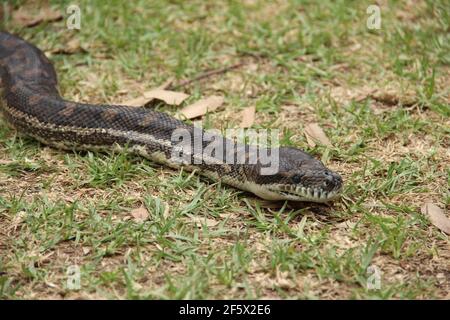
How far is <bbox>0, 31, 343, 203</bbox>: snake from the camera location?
556 cm

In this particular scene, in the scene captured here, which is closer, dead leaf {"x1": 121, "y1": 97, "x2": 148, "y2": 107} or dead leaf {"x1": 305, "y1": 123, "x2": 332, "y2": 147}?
dead leaf {"x1": 305, "y1": 123, "x2": 332, "y2": 147}

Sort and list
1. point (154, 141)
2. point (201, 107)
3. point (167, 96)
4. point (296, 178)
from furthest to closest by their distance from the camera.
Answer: point (167, 96)
point (201, 107)
point (154, 141)
point (296, 178)

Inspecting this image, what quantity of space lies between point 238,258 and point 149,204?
112 cm

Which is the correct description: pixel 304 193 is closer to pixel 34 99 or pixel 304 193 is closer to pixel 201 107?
pixel 201 107

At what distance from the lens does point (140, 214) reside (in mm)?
5586

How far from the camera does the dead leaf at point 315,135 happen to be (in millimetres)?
6609

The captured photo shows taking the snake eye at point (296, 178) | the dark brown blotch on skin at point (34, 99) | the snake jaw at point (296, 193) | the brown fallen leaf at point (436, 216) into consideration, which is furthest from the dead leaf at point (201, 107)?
the brown fallen leaf at point (436, 216)

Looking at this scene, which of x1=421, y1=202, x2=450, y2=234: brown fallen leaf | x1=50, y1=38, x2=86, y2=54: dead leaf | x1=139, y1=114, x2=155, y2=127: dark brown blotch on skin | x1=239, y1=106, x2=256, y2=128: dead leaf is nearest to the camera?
x1=421, y1=202, x2=450, y2=234: brown fallen leaf

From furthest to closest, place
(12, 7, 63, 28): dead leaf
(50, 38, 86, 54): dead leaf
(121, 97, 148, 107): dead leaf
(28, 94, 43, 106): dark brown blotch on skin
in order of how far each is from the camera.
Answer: (12, 7, 63, 28): dead leaf < (50, 38, 86, 54): dead leaf < (121, 97, 148, 107): dead leaf < (28, 94, 43, 106): dark brown blotch on skin

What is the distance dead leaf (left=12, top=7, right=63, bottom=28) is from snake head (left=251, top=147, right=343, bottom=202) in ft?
15.1

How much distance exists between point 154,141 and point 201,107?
1027mm

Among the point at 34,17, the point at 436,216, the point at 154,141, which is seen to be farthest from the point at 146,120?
the point at 34,17

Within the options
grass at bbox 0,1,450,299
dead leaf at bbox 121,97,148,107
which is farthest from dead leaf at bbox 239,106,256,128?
dead leaf at bbox 121,97,148,107

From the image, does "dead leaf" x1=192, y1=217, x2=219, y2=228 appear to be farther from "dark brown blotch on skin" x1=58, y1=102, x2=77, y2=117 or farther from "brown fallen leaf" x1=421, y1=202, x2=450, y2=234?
"dark brown blotch on skin" x1=58, y1=102, x2=77, y2=117
